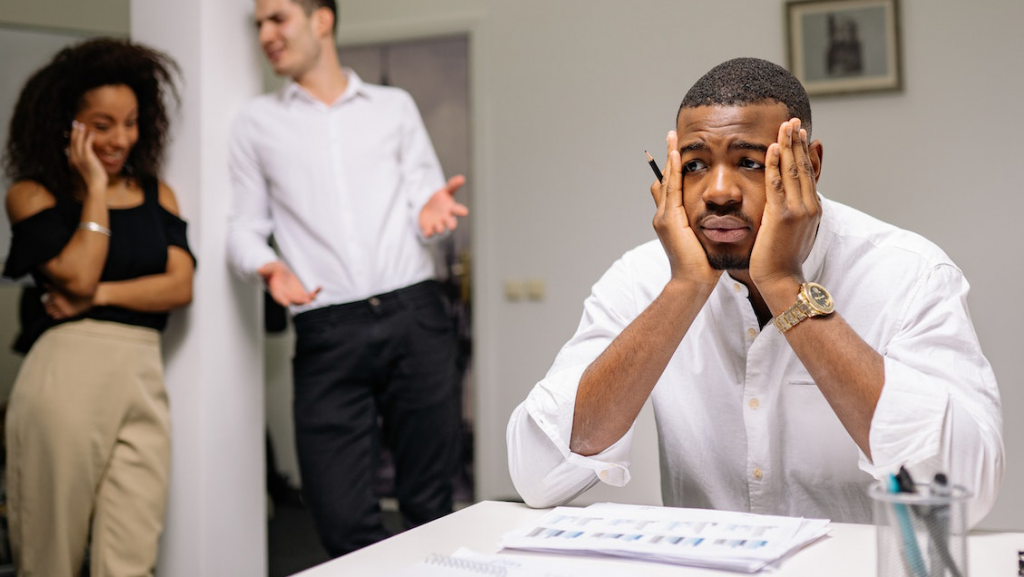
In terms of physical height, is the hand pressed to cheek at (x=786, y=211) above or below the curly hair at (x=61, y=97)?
below

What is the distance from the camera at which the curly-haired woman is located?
2.28m

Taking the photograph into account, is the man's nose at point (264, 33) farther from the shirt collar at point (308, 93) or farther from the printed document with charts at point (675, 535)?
the printed document with charts at point (675, 535)

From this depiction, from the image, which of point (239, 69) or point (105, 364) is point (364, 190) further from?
point (105, 364)

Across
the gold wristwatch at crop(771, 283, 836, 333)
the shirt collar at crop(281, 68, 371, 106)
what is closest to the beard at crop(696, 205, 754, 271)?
the gold wristwatch at crop(771, 283, 836, 333)

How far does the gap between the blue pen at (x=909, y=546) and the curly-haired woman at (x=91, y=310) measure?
6.74ft

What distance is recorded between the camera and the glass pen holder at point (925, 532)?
755 mm

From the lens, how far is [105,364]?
2.33 m

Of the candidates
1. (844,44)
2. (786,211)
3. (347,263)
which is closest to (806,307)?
(786,211)

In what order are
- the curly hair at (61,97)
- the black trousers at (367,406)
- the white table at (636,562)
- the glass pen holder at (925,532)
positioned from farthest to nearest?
A: the black trousers at (367,406)
the curly hair at (61,97)
the white table at (636,562)
the glass pen holder at (925,532)

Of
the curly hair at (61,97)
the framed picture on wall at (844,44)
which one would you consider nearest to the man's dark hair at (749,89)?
the curly hair at (61,97)

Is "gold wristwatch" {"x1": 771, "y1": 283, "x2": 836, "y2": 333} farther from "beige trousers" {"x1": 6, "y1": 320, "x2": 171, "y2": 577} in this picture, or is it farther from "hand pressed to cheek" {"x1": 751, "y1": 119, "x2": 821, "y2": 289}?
"beige trousers" {"x1": 6, "y1": 320, "x2": 171, "y2": 577}

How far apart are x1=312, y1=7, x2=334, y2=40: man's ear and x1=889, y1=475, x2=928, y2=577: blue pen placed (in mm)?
2251

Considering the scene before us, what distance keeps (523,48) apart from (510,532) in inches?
126

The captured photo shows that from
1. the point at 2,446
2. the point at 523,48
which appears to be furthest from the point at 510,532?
the point at 523,48
